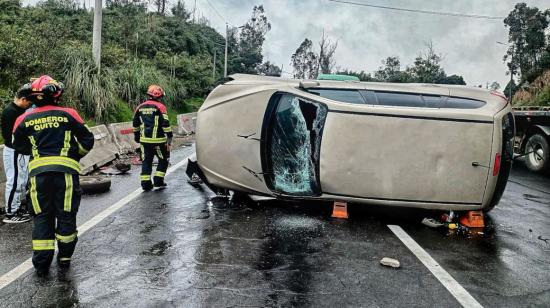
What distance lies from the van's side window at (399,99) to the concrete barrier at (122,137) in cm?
740

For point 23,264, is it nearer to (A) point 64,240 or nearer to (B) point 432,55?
(A) point 64,240

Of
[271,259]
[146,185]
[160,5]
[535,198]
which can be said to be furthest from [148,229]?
[160,5]

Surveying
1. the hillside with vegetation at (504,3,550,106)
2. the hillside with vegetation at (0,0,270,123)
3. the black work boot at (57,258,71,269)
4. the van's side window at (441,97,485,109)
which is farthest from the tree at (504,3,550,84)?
the black work boot at (57,258,71,269)

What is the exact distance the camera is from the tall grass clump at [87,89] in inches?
529

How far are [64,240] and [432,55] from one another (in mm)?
52615

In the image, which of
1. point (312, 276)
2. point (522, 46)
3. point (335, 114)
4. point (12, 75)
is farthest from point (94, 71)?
point (522, 46)

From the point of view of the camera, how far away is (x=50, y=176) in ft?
12.9

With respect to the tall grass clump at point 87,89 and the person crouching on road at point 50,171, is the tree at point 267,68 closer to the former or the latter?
the tall grass clump at point 87,89

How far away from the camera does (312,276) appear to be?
3.93 meters

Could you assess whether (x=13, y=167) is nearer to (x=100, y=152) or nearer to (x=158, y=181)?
(x=158, y=181)

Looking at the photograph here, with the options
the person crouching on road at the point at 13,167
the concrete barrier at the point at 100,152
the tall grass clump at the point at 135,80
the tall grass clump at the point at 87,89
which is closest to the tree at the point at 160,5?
the tall grass clump at the point at 135,80

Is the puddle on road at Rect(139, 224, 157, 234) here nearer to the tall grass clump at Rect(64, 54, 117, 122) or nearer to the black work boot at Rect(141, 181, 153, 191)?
the black work boot at Rect(141, 181, 153, 191)

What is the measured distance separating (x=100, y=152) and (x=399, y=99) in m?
6.76

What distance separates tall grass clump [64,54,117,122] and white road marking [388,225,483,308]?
35.4 ft
